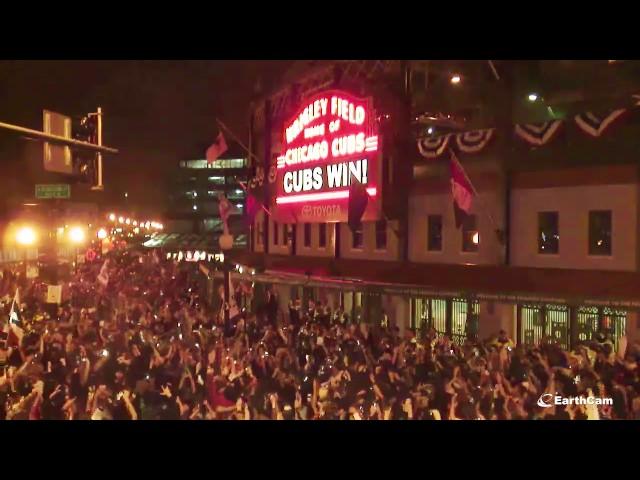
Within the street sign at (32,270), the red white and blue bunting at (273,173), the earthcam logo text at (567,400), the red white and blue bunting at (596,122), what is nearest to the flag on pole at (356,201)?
the red white and blue bunting at (596,122)

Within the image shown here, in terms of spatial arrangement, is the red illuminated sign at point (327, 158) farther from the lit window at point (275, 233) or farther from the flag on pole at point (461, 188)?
the lit window at point (275, 233)

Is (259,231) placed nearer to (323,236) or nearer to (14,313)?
(323,236)

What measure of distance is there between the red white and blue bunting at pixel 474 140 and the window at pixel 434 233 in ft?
7.96

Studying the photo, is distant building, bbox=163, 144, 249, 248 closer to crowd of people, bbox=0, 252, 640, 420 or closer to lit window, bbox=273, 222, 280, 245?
lit window, bbox=273, 222, 280, 245

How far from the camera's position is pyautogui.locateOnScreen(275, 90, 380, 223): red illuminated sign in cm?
2005

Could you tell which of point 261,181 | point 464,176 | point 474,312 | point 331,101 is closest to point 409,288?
point 474,312

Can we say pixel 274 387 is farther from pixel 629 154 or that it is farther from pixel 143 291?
pixel 143 291

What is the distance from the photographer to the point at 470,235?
18.6 meters

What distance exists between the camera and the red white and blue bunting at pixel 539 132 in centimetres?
1585

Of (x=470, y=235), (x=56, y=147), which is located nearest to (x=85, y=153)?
(x=56, y=147)

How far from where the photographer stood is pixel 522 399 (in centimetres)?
1049

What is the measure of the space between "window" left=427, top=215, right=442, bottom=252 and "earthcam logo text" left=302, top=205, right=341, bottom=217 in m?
3.05

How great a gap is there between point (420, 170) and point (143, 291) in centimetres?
1037

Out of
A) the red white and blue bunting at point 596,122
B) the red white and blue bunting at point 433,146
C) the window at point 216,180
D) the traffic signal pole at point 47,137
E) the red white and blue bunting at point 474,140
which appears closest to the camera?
the traffic signal pole at point 47,137
